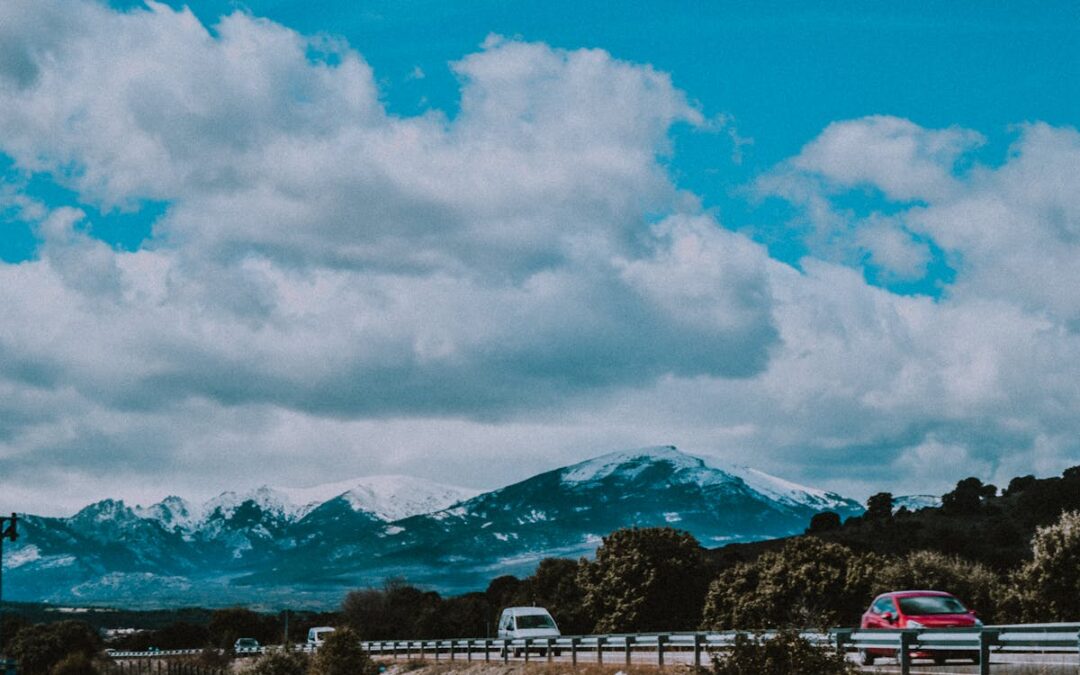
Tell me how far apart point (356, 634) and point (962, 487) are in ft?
313

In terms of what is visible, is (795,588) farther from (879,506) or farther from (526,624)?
(879,506)

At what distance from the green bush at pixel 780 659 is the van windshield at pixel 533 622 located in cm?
3535

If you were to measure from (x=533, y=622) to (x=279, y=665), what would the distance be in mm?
14120

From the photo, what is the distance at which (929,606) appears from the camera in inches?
1387

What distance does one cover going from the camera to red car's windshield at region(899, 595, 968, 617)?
34.9 metres

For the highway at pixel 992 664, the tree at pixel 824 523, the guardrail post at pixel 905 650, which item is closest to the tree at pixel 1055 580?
the highway at pixel 992 664

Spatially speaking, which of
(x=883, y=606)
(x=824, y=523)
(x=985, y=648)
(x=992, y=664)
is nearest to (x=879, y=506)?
(x=824, y=523)

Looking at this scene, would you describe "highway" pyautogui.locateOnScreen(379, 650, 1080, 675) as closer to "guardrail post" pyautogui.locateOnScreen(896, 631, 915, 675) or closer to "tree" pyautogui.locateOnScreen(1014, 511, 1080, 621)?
"guardrail post" pyautogui.locateOnScreen(896, 631, 915, 675)

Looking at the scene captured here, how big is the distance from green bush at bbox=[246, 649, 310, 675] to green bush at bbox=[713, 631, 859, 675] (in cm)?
4400

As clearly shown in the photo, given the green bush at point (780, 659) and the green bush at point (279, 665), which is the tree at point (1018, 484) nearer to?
the green bush at point (279, 665)

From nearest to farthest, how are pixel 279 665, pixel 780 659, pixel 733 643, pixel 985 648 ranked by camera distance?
1. pixel 780 659
2. pixel 985 648
3. pixel 733 643
4. pixel 279 665

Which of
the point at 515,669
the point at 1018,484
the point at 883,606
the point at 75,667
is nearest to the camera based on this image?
the point at 883,606

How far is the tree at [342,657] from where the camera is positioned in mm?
60375

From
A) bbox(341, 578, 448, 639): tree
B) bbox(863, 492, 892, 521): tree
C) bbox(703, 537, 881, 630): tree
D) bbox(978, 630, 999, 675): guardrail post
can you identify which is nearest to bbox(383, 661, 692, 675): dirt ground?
bbox(978, 630, 999, 675): guardrail post
